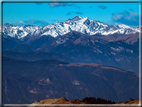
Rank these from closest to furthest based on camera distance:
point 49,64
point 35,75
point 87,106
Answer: point 87,106 → point 35,75 → point 49,64

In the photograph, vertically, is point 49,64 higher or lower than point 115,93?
higher

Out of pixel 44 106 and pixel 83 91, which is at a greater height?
pixel 44 106

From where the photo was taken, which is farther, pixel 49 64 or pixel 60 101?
pixel 49 64

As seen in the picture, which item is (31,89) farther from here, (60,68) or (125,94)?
(125,94)

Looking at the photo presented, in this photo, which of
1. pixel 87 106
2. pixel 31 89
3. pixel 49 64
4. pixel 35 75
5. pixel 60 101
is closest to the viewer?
pixel 87 106

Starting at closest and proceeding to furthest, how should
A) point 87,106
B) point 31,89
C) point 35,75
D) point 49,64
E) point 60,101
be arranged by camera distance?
point 87,106 < point 60,101 < point 31,89 < point 35,75 < point 49,64

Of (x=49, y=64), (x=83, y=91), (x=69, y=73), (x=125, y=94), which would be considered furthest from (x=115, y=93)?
(x=49, y=64)

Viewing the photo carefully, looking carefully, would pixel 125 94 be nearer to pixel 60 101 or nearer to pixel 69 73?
pixel 69 73

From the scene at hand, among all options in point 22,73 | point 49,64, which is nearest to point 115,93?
point 49,64

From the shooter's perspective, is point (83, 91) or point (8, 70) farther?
point (8, 70)
